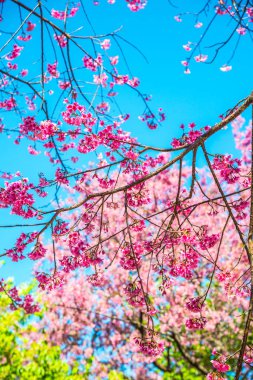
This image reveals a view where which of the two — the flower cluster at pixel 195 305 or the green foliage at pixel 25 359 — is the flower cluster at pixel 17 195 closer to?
the flower cluster at pixel 195 305

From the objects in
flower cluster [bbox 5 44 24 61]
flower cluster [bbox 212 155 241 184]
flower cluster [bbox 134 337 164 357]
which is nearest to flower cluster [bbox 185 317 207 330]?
flower cluster [bbox 134 337 164 357]

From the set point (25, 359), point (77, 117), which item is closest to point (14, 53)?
point (77, 117)

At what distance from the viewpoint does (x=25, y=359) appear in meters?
9.83

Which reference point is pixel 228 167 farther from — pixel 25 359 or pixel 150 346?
pixel 25 359

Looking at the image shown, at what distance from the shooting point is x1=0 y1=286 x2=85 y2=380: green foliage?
889 cm

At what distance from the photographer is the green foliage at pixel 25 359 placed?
8.89 m

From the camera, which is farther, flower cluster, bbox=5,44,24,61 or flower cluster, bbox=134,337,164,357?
flower cluster, bbox=5,44,24,61

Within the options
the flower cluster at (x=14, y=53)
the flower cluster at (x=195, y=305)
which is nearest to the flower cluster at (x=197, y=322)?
the flower cluster at (x=195, y=305)

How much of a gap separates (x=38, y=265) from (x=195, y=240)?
1276 centimetres

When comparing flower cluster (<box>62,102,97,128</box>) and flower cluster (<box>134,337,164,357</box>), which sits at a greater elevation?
flower cluster (<box>62,102,97,128</box>)

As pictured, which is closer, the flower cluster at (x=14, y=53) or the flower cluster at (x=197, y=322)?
the flower cluster at (x=197, y=322)

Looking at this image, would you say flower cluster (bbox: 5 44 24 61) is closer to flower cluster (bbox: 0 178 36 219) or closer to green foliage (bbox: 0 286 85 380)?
flower cluster (bbox: 0 178 36 219)

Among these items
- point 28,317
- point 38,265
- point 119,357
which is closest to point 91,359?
point 119,357

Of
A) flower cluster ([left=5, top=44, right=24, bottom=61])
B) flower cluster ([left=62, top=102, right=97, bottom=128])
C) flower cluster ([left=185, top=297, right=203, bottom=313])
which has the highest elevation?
flower cluster ([left=5, top=44, right=24, bottom=61])
